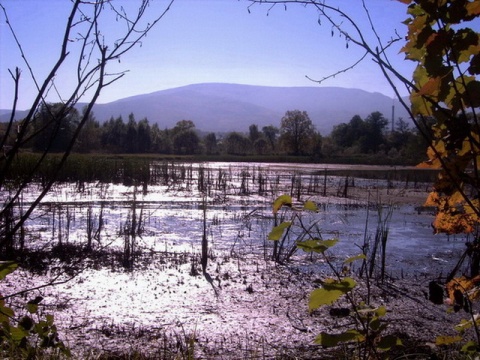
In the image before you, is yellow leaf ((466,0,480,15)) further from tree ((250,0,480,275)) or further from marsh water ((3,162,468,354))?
marsh water ((3,162,468,354))

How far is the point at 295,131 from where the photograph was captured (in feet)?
154

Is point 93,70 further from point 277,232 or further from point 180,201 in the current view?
point 180,201

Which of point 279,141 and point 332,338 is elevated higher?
point 279,141

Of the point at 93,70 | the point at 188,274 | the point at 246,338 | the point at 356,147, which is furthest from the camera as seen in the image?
the point at 356,147

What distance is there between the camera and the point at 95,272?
4.84 meters

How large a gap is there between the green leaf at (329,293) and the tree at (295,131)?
45.7 meters

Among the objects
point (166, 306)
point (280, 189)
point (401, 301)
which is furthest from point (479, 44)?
point (280, 189)

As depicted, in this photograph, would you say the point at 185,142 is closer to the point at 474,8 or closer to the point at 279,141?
the point at 279,141

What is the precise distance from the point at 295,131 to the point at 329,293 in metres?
46.7

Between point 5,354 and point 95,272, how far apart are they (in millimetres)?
2859

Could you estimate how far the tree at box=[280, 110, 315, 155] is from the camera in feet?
153

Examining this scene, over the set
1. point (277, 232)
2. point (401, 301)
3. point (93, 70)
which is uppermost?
point (93, 70)

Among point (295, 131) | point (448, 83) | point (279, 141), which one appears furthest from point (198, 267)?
point (279, 141)

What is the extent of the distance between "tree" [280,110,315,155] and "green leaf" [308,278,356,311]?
4565 cm
